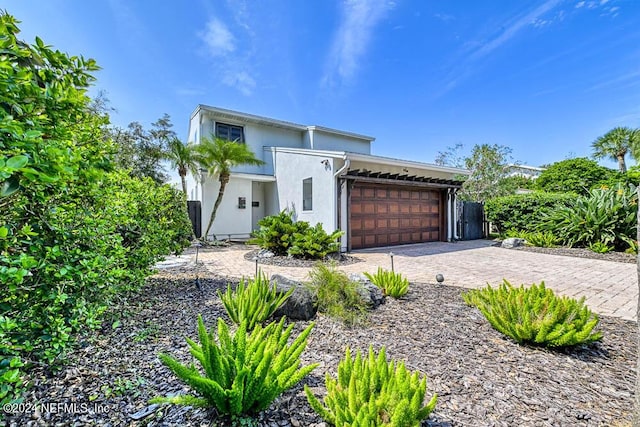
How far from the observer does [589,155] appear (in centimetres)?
1995

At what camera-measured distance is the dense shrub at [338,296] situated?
350 centimetres

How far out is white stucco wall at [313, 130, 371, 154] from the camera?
15278mm

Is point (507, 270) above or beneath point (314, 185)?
beneath

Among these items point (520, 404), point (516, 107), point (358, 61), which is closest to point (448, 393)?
point (520, 404)

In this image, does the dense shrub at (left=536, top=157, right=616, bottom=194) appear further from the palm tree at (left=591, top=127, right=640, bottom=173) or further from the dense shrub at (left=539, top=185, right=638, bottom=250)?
the dense shrub at (left=539, top=185, right=638, bottom=250)

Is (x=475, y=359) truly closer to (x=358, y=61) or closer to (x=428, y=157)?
(x=358, y=61)

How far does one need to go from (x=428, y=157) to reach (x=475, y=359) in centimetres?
1990

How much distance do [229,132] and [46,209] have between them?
39.3 ft

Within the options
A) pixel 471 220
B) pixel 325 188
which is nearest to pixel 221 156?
pixel 325 188

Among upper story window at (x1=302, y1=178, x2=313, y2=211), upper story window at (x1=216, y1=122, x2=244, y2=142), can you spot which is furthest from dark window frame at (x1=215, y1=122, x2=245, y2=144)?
upper story window at (x1=302, y1=178, x2=313, y2=211)

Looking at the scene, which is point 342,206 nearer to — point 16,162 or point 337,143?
point 337,143

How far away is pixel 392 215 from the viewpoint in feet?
36.7

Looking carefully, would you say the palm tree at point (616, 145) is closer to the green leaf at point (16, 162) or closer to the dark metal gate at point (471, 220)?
the dark metal gate at point (471, 220)

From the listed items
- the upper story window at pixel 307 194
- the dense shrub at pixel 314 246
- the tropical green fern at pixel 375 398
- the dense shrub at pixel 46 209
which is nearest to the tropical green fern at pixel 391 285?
the tropical green fern at pixel 375 398
